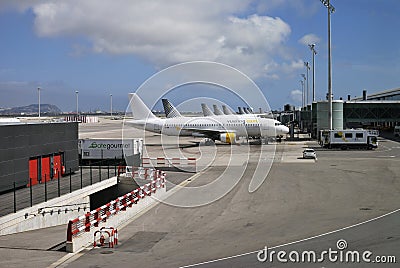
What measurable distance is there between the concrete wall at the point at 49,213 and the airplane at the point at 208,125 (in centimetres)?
4085

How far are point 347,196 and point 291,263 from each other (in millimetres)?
13675

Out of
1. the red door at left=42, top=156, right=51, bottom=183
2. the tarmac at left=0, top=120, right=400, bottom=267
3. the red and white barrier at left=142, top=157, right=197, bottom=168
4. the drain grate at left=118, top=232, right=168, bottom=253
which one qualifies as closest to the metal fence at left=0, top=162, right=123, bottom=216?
the red door at left=42, top=156, right=51, bottom=183

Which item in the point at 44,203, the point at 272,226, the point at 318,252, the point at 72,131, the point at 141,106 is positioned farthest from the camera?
the point at 141,106

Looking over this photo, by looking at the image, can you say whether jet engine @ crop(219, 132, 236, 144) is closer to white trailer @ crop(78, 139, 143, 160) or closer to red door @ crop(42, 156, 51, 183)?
white trailer @ crop(78, 139, 143, 160)

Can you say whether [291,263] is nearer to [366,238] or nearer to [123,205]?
[366,238]

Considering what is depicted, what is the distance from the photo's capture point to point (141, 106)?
6812 cm

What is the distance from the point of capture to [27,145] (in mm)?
25578

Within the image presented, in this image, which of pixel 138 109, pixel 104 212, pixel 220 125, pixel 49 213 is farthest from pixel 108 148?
pixel 220 125

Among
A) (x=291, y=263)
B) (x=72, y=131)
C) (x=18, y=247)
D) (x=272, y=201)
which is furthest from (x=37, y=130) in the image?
(x=291, y=263)

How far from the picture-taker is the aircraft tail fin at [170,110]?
7331 centimetres

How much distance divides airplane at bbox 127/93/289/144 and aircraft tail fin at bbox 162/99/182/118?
4062 millimetres

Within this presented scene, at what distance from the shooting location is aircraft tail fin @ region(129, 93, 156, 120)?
2667 inches

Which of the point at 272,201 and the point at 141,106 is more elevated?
the point at 141,106

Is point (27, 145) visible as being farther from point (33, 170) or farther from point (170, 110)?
point (170, 110)
